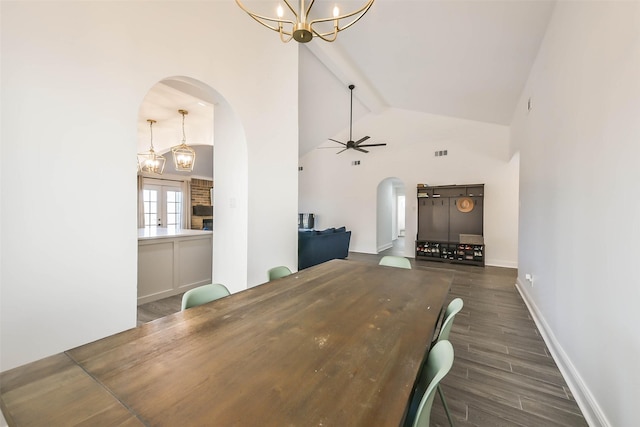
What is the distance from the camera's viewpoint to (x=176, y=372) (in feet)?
2.88

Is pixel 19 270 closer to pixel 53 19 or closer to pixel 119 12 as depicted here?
pixel 53 19

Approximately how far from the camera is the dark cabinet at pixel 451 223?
619 cm

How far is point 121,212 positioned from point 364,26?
11.7 feet

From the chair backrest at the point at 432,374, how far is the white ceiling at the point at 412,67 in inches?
124

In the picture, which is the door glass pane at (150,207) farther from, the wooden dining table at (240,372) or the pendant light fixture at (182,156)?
the wooden dining table at (240,372)

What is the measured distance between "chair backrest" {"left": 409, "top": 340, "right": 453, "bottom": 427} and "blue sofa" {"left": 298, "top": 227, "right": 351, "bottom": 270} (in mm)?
4123

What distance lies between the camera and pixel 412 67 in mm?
4133

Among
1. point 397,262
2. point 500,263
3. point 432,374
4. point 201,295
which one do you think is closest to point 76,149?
point 201,295

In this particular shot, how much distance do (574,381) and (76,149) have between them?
148 inches

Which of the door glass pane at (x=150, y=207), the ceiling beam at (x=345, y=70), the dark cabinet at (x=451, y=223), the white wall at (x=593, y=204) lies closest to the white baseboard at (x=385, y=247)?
the dark cabinet at (x=451, y=223)

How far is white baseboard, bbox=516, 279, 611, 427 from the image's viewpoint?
1.55 m

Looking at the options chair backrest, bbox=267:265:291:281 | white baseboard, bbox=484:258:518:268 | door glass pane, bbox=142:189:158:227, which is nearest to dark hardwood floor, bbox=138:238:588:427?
chair backrest, bbox=267:265:291:281

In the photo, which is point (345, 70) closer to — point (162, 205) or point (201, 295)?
point (201, 295)

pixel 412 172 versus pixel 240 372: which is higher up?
pixel 412 172
